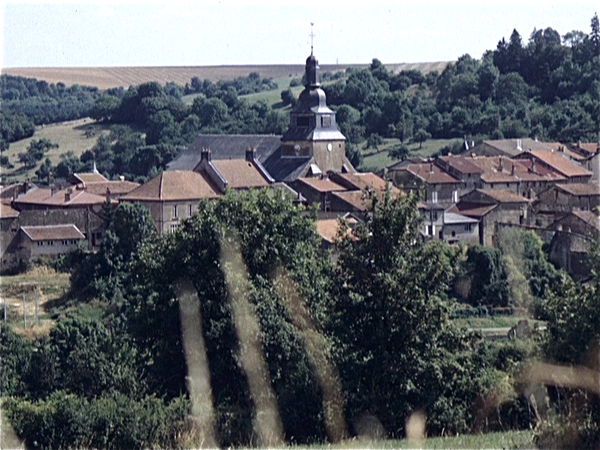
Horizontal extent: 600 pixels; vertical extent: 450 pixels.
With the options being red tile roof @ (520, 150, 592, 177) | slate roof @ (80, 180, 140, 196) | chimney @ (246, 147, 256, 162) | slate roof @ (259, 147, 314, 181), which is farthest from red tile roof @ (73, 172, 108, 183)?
red tile roof @ (520, 150, 592, 177)

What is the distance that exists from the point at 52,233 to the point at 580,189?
18972 millimetres

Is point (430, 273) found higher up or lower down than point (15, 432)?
higher up

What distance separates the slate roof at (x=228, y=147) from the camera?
52062 millimetres

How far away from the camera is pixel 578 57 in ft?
245

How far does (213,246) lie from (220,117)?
59.4m

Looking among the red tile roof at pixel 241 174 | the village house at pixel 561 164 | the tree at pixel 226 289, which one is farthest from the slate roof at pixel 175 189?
the tree at pixel 226 289

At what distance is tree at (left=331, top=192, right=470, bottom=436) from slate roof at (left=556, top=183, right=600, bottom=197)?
31153mm

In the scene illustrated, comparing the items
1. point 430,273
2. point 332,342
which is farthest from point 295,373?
point 430,273

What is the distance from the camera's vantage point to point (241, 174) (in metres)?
44.2

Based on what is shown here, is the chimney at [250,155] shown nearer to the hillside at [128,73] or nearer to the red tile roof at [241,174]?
the red tile roof at [241,174]

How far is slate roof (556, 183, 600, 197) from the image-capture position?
4534 cm

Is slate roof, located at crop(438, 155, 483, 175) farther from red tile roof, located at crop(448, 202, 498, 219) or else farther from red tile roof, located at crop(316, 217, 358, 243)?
red tile roof, located at crop(316, 217, 358, 243)

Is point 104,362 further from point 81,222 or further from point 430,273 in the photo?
point 81,222

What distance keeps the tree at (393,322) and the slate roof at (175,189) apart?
84.9 feet
